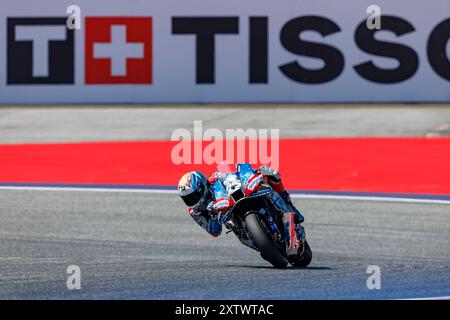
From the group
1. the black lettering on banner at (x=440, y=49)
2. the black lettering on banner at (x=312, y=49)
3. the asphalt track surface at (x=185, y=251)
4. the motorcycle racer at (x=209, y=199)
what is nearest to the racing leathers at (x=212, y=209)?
the motorcycle racer at (x=209, y=199)

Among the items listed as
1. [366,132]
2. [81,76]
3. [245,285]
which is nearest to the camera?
[245,285]

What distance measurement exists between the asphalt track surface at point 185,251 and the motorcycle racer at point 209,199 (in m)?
0.46

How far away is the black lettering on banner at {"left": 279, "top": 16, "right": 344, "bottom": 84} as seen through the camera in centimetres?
2702

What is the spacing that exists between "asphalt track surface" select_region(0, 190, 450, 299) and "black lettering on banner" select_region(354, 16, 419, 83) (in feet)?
37.6

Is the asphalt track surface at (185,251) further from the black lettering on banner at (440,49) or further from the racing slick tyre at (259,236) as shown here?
the black lettering on banner at (440,49)

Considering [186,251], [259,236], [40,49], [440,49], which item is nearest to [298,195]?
[186,251]

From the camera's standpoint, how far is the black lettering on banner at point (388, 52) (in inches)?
1055

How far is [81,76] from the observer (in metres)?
27.2

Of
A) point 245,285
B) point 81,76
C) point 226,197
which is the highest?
point 81,76

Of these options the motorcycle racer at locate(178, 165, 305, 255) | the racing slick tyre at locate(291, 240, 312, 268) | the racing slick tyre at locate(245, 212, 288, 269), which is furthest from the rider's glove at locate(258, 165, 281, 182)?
the racing slick tyre at locate(291, 240, 312, 268)

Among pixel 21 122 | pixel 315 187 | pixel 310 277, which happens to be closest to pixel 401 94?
pixel 21 122

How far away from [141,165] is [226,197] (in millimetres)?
9581
